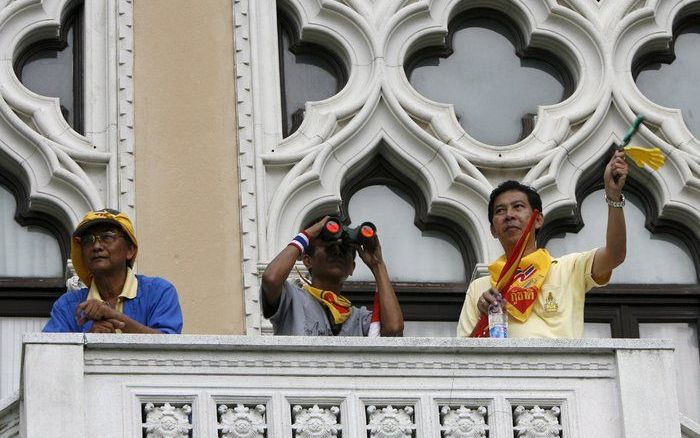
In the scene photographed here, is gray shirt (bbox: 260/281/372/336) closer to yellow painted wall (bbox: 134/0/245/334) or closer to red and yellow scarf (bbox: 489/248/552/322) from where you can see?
red and yellow scarf (bbox: 489/248/552/322)

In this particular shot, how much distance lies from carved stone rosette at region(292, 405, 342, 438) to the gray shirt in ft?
2.60

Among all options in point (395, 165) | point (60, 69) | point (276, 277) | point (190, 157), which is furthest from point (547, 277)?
point (60, 69)

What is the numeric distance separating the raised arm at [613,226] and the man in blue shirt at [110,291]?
227 centimetres

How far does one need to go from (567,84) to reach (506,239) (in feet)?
11.3

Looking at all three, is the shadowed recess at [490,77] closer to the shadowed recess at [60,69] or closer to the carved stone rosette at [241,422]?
the shadowed recess at [60,69]

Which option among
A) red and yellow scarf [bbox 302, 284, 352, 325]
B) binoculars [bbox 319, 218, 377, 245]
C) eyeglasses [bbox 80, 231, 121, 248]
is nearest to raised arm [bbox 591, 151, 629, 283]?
binoculars [bbox 319, 218, 377, 245]

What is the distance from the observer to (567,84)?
54.6ft

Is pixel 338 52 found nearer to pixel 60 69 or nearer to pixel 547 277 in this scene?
pixel 60 69

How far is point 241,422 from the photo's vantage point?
12039 millimetres

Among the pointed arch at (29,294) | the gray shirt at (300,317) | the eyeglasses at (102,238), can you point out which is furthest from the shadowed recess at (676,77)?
the eyeglasses at (102,238)

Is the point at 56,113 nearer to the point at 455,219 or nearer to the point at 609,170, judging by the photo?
the point at 455,219

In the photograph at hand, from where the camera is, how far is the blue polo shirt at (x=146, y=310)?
41.6 ft

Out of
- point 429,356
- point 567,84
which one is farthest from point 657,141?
point 429,356

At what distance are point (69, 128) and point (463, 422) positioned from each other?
4.48 meters
